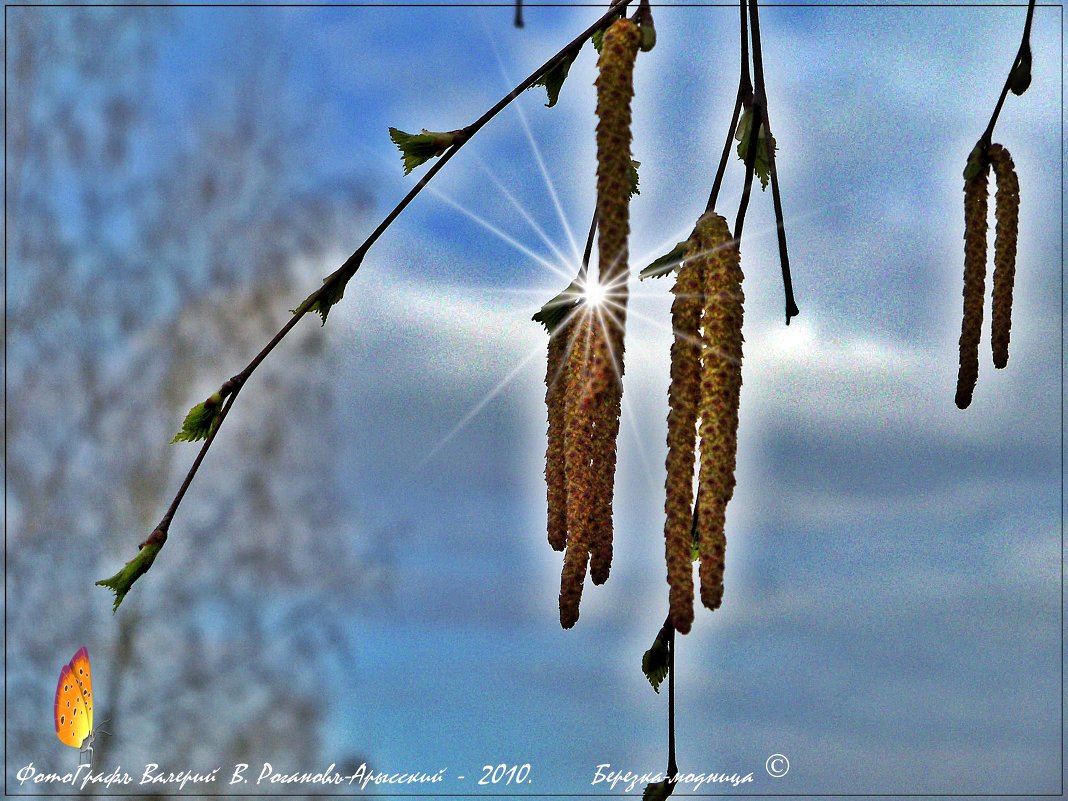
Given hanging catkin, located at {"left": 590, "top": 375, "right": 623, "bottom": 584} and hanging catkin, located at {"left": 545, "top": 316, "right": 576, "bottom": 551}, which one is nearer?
hanging catkin, located at {"left": 590, "top": 375, "right": 623, "bottom": 584}

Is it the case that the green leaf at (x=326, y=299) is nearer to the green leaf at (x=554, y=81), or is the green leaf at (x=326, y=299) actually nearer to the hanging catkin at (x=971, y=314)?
the green leaf at (x=554, y=81)

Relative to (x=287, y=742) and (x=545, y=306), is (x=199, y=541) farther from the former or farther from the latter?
(x=545, y=306)

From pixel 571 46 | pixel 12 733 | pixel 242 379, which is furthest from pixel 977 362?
pixel 12 733

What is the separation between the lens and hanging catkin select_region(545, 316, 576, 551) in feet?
3.03

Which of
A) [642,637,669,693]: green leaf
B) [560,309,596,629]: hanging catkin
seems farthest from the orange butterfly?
[560,309,596,629]: hanging catkin

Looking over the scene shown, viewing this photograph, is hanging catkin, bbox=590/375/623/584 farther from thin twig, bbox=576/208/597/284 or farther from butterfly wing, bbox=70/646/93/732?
butterfly wing, bbox=70/646/93/732

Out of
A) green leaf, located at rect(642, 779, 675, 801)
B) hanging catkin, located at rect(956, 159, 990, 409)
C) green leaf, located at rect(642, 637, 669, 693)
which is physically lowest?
green leaf, located at rect(642, 779, 675, 801)

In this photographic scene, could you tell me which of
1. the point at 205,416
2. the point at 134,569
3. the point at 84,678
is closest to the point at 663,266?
the point at 205,416

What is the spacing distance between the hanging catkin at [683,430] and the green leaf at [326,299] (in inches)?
12.7

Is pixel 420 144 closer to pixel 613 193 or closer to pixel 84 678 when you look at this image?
pixel 613 193

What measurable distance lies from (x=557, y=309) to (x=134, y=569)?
1.57ft

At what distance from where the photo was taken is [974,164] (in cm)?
112

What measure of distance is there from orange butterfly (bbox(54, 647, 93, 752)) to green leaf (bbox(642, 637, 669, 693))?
3631 millimetres

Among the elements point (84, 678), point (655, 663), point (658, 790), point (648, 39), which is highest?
point (648, 39)
